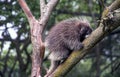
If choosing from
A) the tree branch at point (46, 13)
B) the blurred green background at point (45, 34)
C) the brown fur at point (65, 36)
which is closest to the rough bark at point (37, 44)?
the tree branch at point (46, 13)

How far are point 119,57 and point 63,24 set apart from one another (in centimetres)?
442

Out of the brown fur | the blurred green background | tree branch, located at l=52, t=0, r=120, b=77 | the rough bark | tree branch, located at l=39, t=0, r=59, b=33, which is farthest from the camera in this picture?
the blurred green background

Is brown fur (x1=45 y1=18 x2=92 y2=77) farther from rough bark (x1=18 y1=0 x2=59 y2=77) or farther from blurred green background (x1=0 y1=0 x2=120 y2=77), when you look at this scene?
blurred green background (x1=0 y1=0 x2=120 y2=77)

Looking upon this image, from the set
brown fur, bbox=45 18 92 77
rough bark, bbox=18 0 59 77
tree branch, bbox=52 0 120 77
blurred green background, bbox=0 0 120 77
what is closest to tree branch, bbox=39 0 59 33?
rough bark, bbox=18 0 59 77

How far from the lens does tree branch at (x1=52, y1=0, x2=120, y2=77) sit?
336cm

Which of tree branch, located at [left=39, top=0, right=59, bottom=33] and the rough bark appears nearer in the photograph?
the rough bark

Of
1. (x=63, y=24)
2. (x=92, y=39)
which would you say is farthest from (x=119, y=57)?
(x=92, y=39)

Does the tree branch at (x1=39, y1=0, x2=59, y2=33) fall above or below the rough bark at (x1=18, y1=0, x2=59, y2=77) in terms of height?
above

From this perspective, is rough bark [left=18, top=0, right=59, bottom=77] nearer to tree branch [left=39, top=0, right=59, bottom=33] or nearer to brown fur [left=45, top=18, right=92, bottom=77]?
tree branch [left=39, top=0, right=59, bottom=33]

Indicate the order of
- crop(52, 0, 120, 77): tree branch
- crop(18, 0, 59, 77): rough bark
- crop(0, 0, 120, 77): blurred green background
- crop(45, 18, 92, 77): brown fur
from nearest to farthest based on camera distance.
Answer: crop(52, 0, 120, 77): tree branch
crop(18, 0, 59, 77): rough bark
crop(45, 18, 92, 77): brown fur
crop(0, 0, 120, 77): blurred green background

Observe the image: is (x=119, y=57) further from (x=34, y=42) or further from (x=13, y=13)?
(x=34, y=42)

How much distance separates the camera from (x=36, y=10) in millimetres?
6941

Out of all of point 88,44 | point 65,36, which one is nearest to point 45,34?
point 65,36

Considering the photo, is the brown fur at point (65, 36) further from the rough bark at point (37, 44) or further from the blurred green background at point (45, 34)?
the blurred green background at point (45, 34)
